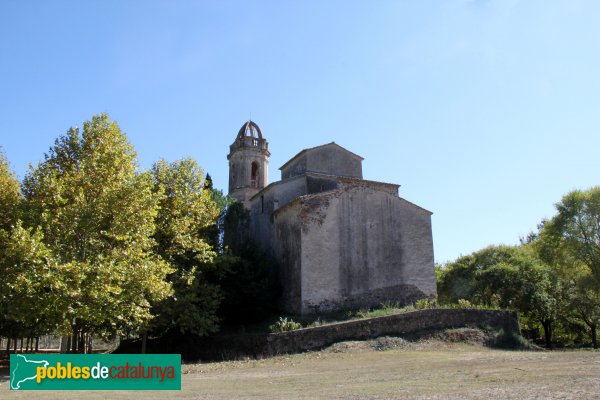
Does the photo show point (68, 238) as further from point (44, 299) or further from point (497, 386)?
point (497, 386)

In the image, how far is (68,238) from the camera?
1862cm

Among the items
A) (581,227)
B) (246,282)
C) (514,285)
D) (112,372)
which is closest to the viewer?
(112,372)

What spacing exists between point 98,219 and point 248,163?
2418 centimetres

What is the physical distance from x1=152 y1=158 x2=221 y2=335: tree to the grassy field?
5.59 m

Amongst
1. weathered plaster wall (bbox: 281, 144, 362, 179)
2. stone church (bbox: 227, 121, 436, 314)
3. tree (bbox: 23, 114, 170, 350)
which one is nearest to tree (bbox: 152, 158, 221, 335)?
tree (bbox: 23, 114, 170, 350)

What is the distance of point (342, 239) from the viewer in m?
30.6

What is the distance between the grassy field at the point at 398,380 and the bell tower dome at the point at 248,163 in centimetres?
2358

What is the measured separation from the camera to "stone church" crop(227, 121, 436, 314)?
29734 millimetres

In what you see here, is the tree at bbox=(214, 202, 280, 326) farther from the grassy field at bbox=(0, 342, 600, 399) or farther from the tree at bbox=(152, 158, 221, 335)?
the grassy field at bbox=(0, 342, 600, 399)

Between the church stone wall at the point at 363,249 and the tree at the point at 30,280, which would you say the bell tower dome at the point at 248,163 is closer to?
the church stone wall at the point at 363,249

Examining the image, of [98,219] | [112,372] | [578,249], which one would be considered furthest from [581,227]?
[112,372]

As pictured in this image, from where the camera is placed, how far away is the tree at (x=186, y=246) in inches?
987

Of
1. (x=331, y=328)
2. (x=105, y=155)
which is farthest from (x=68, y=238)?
(x=331, y=328)

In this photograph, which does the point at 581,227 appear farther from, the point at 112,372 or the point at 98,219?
the point at 112,372
